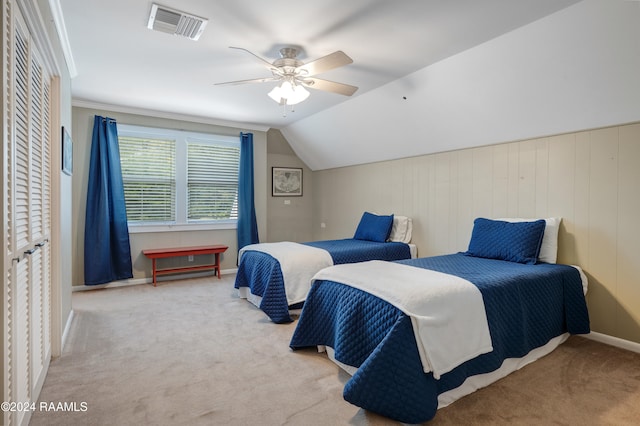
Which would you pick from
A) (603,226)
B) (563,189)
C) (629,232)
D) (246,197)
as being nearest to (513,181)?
(563,189)

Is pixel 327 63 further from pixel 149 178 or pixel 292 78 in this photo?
pixel 149 178

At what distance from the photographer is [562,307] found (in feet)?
8.91

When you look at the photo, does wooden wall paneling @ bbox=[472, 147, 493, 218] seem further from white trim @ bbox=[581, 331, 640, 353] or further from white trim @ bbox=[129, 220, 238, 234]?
white trim @ bbox=[129, 220, 238, 234]

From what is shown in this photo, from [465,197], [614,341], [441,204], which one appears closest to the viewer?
[614,341]

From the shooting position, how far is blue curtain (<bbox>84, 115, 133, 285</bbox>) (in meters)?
4.32

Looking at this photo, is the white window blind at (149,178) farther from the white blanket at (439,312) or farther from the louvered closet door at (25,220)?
the white blanket at (439,312)

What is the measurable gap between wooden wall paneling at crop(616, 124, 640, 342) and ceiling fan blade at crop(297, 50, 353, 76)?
2.24 metres

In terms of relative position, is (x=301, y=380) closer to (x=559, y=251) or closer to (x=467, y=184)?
(x=559, y=251)

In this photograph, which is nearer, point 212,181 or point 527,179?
point 527,179

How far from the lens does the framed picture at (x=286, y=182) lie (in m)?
6.18

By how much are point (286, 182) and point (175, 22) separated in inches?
157

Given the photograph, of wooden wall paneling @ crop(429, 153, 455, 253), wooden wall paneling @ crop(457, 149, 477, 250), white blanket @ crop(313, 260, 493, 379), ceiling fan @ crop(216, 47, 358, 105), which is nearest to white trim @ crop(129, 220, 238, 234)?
ceiling fan @ crop(216, 47, 358, 105)

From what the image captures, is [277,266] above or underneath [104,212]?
underneath

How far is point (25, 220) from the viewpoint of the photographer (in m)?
1.73
